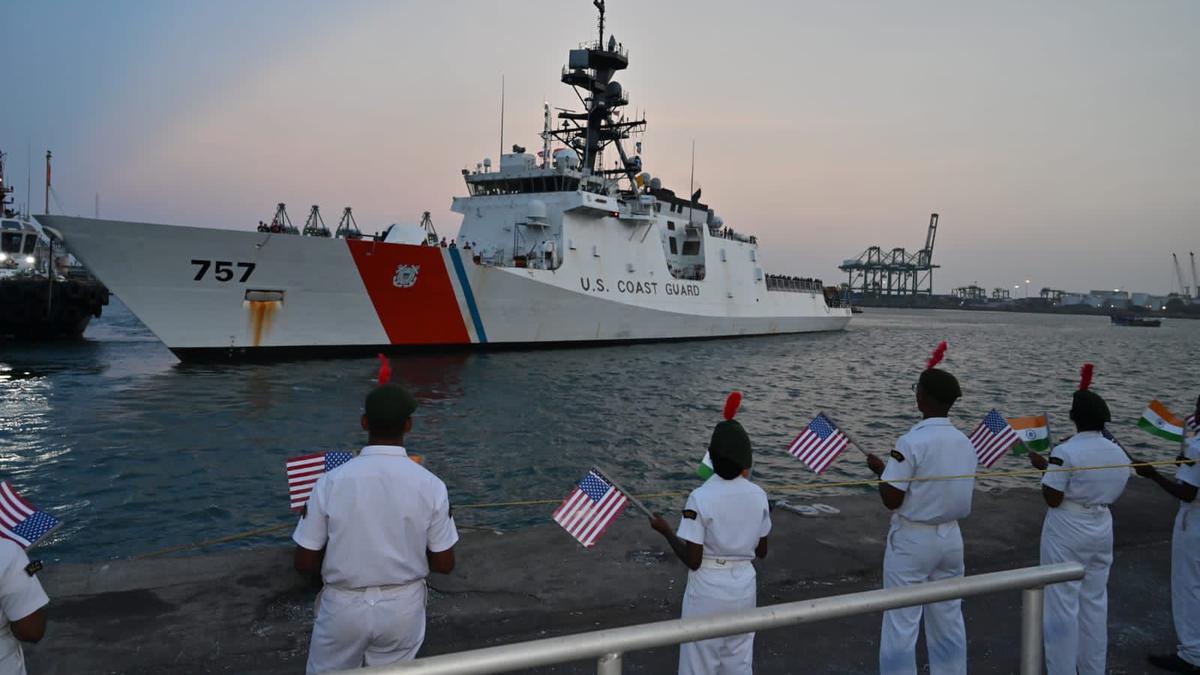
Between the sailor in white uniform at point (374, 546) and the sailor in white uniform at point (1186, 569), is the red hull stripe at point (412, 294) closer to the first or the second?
the sailor in white uniform at point (374, 546)

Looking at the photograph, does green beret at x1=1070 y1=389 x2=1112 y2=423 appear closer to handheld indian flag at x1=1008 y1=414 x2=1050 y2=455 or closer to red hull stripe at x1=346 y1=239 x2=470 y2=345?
handheld indian flag at x1=1008 y1=414 x2=1050 y2=455

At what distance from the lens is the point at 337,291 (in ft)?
51.8

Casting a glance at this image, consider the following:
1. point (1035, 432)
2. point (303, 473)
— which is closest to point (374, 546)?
point (303, 473)

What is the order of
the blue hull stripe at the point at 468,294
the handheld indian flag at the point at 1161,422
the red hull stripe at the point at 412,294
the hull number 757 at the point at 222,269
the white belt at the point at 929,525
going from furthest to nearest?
1. the blue hull stripe at the point at 468,294
2. the red hull stripe at the point at 412,294
3. the hull number 757 at the point at 222,269
4. the handheld indian flag at the point at 1161,422
5. the white belt at the point at 929,525

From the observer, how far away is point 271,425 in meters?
10.0

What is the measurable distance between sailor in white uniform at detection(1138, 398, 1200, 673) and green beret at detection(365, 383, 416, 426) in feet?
10.0

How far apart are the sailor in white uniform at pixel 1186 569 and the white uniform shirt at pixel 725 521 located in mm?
1958

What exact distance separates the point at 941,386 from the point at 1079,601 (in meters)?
1.03

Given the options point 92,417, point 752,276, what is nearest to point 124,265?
point 92,417

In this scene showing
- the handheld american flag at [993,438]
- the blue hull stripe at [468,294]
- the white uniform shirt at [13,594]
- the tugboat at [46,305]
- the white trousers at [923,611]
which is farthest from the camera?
the tugboat at [46,305]

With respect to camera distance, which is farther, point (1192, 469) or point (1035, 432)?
point (1035, 432)

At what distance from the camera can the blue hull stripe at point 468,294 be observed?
1666cm

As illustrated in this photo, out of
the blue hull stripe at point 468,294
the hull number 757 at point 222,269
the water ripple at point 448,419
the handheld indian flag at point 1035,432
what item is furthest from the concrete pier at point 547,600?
the blue hull stripe at point 468,294

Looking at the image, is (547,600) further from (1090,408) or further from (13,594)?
(1090,408)
